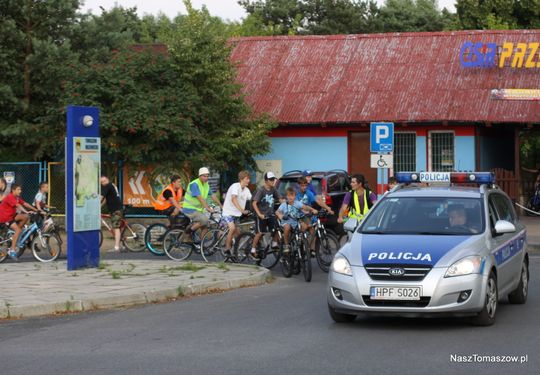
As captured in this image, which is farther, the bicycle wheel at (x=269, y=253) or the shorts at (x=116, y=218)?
the shorts at (x=116, y=218)

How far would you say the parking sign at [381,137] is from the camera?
24578 millimetres

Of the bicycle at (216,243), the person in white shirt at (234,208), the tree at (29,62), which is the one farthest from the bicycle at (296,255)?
the tree at (29,62)

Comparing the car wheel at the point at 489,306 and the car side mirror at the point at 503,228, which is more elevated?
the car side mirror at the point at 503,228

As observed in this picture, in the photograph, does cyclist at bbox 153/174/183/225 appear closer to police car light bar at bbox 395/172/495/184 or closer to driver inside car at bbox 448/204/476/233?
police car light bar at bbox 395/172/495/184

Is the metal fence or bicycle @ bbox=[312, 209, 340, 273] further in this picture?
the metal fence

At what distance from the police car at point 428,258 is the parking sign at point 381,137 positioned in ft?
36.9

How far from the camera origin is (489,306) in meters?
11.6

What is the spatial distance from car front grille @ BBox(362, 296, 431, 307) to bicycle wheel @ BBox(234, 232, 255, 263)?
8495 millimetres

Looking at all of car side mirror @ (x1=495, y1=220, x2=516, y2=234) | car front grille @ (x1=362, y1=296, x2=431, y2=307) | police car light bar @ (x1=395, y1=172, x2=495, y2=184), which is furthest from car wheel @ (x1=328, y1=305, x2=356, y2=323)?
police car light bar @ (x1=395, y1=172, x2=495, y2=184)

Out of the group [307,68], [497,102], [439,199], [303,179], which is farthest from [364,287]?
[307,68]

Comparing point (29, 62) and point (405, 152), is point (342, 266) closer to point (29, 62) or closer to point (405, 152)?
point (29, 62)

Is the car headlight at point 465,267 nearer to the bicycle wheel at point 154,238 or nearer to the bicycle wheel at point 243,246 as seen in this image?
the bicycle wheel at point 243,246

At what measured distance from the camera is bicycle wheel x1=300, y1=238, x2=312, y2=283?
57.2 feet

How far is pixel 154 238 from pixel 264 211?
12.9ft
